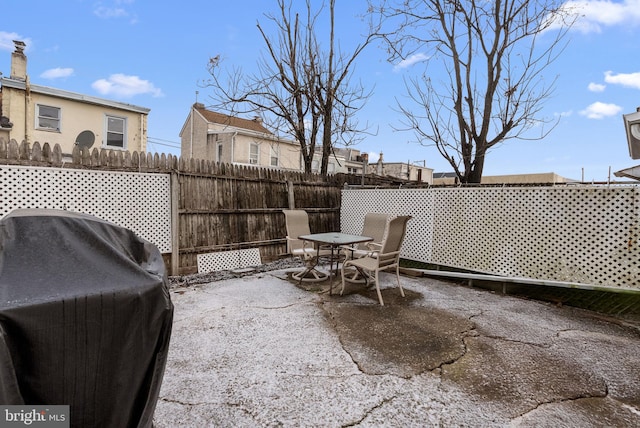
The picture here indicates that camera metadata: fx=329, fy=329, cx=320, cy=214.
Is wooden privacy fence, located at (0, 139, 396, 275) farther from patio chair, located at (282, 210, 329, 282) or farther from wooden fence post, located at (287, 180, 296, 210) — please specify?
patio chair, located at (282, 210, 329, 282)

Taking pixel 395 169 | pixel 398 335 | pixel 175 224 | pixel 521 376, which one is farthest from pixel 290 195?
pixel 395 169

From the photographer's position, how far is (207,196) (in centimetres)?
611

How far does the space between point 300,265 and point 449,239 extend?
3043 mm

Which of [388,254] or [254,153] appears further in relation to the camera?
[254,153]

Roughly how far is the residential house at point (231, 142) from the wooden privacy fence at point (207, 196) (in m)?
8.50

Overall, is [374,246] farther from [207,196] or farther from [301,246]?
[207,196]

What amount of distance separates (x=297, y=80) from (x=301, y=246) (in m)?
5.51

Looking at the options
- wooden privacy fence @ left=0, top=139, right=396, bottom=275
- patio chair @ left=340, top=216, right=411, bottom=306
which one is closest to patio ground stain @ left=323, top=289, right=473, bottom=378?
patio chair @ left=340, top=216, right=411, bottom=306

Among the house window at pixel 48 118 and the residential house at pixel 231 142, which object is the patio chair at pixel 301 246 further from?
the house window at pixel 48 118

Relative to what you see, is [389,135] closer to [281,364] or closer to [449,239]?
[449,239]

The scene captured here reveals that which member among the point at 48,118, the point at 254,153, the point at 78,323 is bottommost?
the point at 78,323

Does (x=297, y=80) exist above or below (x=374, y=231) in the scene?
above

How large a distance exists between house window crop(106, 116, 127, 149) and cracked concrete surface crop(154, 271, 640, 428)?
10925 mm

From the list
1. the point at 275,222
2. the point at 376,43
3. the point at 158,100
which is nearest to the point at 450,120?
the point at 376,43
